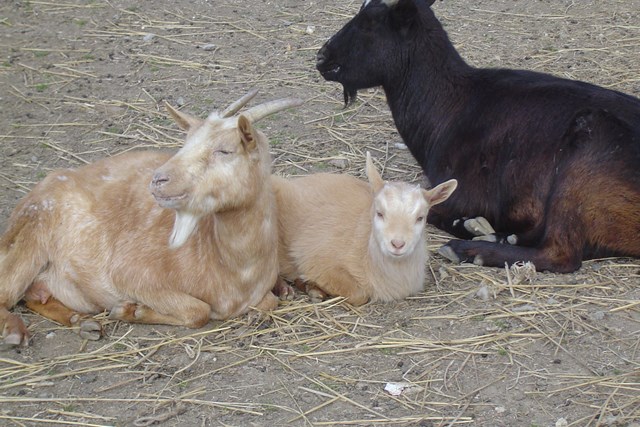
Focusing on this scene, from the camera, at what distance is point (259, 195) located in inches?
201

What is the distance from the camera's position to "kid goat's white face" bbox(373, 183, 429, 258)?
5156mm

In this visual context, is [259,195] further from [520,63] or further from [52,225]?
[520,63]

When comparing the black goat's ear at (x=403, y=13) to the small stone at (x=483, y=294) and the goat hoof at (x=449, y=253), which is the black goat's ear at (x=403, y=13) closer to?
the goat hoof at (x=449, y=253)

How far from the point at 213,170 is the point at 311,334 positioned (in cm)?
110

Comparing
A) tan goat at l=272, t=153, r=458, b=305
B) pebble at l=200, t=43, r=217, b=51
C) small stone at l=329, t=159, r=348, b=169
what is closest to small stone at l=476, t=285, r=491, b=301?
tan goat at l=272, t=153, r=458, b=305

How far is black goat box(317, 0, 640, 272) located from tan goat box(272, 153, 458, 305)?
68cm

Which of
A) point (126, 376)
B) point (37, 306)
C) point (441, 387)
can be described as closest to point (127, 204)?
point (37, 306)

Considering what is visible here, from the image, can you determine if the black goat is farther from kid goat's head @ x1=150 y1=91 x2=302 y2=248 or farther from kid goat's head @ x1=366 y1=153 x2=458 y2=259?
kid goat's head @ x1=150 y1=91 x2=302 y2=248

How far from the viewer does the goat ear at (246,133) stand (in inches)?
187

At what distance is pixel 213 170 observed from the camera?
4.79 m

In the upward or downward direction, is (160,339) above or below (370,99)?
below

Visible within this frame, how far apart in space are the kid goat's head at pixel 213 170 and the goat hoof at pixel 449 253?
1542 mm

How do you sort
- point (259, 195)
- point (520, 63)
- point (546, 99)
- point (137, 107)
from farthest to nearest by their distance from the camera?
point (520, 63)
point (137, 107)
point (546, 99)
point (259, 195)

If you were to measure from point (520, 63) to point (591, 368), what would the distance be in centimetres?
472
